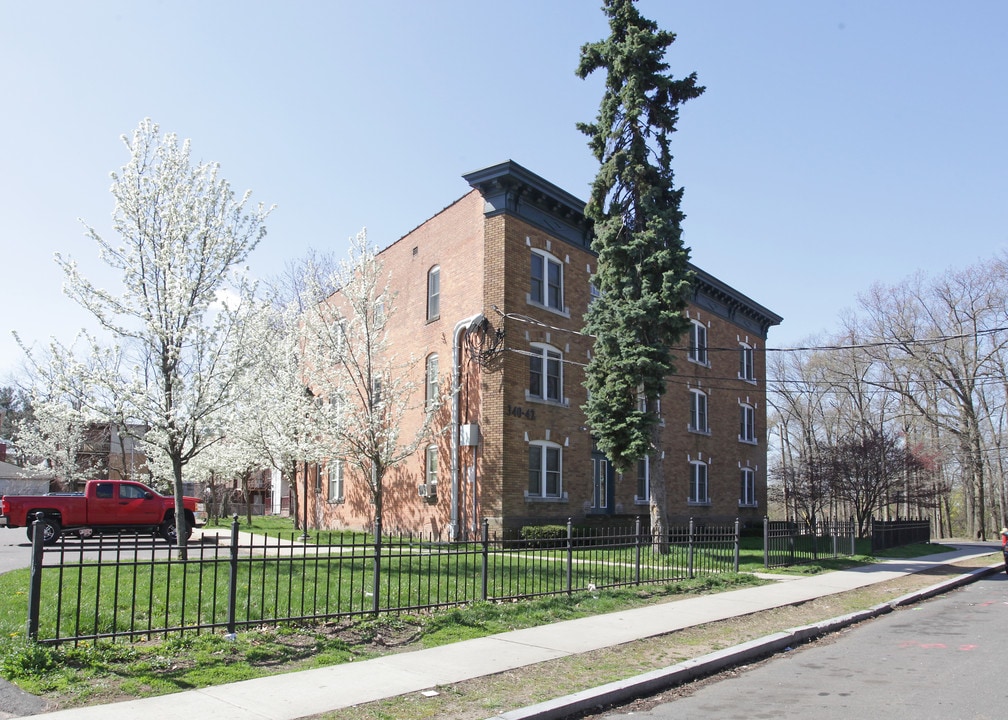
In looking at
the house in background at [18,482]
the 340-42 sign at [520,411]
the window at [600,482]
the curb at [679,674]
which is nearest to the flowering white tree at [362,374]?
the 340-42 sign at [520,411]

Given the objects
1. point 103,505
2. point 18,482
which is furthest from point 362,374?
point 18,482

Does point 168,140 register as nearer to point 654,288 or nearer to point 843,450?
point 654,288

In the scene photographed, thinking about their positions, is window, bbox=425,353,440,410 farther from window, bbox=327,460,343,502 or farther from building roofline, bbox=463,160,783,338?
window, bbox=327,460,343,502

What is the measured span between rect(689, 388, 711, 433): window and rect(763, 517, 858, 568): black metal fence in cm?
924

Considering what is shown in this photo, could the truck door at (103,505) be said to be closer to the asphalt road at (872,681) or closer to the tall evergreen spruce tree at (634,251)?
the tall evergreen spruce tree at (634,251)

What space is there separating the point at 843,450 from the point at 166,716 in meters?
29.2

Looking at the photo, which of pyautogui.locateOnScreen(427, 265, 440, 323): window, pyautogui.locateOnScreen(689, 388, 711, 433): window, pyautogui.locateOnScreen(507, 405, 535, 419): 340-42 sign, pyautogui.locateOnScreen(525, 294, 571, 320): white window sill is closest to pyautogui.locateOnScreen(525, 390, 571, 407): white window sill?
pyautogui.locateOnScreen(507, 405, 535, 419): 340-42 sign

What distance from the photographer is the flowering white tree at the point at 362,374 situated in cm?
2195

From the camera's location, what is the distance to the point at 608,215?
22109 mm

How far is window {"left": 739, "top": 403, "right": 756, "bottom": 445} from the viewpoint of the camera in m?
37.6

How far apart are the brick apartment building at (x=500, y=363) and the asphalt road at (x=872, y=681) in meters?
11.2

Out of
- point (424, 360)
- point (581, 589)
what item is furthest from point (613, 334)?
point (581, 589)

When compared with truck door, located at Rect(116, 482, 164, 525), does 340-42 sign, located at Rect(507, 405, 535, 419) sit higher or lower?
higher

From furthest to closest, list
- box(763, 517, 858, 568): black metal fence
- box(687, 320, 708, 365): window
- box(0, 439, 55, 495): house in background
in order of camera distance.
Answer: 1. box(0, 439, 55, 495): house in background
2. box(687, 320, 708, 365): window
3. box(763, 517, 858, 568): black metal fence
